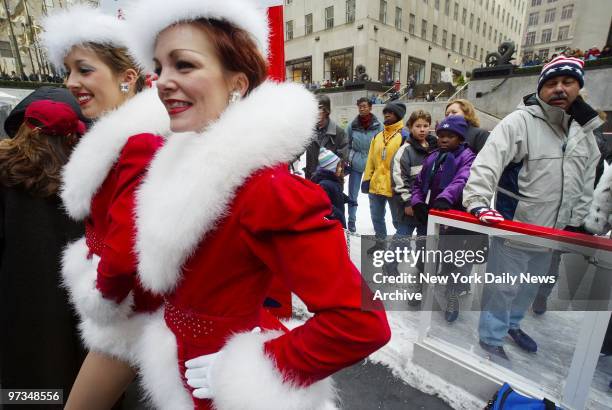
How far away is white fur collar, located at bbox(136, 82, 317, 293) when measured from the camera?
0.93 metres

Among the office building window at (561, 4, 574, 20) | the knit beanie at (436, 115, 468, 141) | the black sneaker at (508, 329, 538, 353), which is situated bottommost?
the black sneaker at (508, 329, 538, 353)

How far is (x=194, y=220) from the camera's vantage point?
0.94 metres

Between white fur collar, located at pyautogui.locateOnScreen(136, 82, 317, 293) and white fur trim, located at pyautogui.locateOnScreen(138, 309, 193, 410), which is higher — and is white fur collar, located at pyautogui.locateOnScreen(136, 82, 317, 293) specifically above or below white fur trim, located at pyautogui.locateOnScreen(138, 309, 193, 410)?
above

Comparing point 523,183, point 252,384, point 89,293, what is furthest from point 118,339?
point 523,183

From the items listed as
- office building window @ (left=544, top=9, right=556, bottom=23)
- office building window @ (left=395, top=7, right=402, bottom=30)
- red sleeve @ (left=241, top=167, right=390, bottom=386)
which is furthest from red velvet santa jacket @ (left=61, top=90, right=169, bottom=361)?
office building window @ (left=544, top=9, right=556, bottom=23)

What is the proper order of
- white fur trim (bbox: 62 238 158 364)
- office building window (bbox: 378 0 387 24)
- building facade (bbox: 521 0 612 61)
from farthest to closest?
building facade (bbox: 521 0 612 61)
office building window (bbox: 378 0 387 24)
white fur trim (bbox: 62 238 158 364)

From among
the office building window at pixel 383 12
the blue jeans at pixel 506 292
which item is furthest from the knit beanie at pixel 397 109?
the office building window at pixel 383 12

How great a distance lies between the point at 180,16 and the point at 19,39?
38.2 meters

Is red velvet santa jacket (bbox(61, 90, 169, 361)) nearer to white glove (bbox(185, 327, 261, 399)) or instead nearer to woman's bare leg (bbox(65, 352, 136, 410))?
woman's bare leg (bbox(65, 352, 136, 410))

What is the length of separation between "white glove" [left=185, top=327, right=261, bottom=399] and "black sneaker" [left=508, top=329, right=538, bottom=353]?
204cm

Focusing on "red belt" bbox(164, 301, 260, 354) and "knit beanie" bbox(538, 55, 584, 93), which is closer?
"red belt" bbox(164, 301, 260, 354)

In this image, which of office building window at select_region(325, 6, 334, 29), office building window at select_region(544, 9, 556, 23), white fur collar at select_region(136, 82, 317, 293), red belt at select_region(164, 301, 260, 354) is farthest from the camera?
office building window at select_region(544, 9, 556, 23)

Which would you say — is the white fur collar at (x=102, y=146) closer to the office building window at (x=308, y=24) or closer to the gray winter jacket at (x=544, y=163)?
the gray winter jacket at (x=544, y=163)

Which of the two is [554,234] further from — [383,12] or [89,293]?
[383,12]
